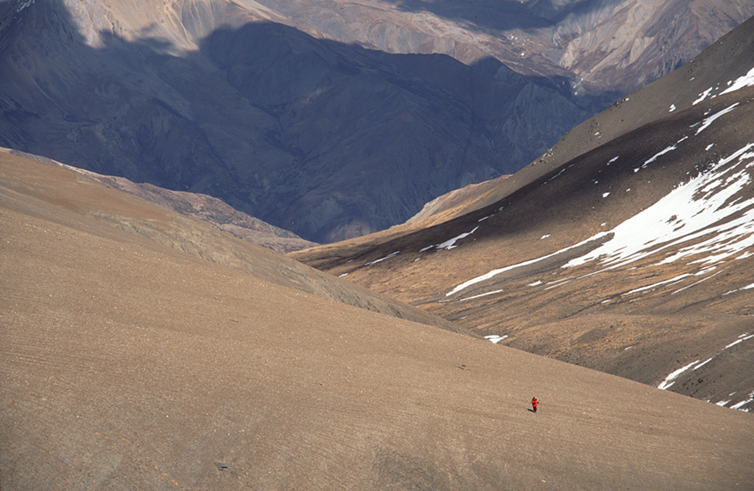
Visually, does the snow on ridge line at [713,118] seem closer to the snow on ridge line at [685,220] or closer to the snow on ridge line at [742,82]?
the snow on ridge line at [742,82]

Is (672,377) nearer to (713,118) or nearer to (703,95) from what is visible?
(713,118)

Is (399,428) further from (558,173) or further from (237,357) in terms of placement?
(558,173)

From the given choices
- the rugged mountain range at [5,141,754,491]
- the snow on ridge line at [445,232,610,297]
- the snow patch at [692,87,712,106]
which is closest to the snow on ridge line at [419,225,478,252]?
the snow on ridge line at [445,232,610,297]

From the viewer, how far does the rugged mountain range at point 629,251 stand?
42000 mm

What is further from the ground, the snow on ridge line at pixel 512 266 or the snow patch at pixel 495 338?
the snow on ridge line at pixel 512 266

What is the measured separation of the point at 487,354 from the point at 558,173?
93.3m

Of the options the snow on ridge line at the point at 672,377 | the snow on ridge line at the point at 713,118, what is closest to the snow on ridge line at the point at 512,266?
the snow on ridge line at the point at 713,118

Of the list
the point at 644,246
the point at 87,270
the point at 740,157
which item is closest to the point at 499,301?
the point at 644,246

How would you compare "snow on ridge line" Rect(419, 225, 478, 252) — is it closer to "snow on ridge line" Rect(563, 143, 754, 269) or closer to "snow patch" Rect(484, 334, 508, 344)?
"snow on ridge line" Rect(563, 143, 754, 269)

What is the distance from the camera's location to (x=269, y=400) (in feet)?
56.5

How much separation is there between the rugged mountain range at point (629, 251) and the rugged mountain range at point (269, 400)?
1164 centimetres

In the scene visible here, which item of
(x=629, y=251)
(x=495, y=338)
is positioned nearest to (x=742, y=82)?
(x=629, y=251)

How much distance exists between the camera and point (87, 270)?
23.1m

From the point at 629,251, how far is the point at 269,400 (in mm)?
70837
